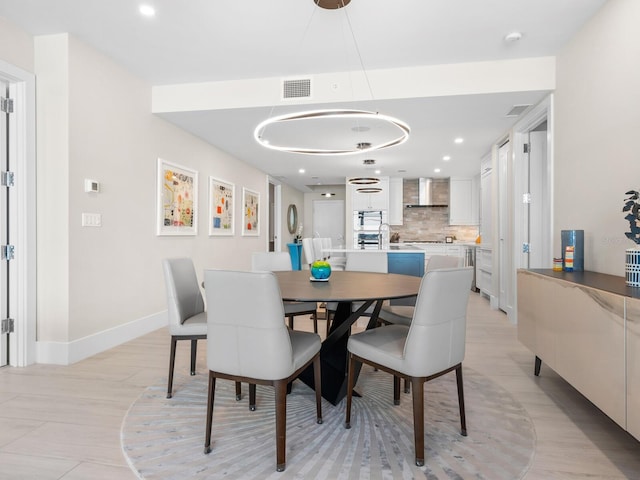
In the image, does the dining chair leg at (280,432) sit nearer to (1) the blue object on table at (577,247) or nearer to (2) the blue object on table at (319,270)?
(2) the blue object on table at (319,270)

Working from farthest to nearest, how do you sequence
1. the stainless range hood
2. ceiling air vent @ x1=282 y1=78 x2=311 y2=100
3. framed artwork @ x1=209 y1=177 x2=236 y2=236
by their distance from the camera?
1. the stainless range hood
2. framed artwork @ x1=209 y1=177 x2=236 y2=236
3. ceiling air vent @ x1=282 y1=78 x2=311 y2=100

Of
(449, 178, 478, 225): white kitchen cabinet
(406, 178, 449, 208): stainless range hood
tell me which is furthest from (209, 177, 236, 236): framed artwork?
(449, 178, 478, 225): white kitchen cabinet

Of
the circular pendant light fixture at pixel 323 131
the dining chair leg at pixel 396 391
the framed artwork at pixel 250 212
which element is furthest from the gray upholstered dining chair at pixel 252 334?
the framed artwork at pixel 250 212

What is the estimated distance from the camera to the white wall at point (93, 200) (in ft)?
9.60

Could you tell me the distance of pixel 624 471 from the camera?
5.25 ft

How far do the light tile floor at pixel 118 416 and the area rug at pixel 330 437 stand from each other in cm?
10

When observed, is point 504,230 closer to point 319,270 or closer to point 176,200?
point 319,270

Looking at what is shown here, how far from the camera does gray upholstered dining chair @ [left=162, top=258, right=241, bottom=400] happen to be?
230 centimetres

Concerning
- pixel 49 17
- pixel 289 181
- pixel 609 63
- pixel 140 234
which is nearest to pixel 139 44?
pixel 49 17

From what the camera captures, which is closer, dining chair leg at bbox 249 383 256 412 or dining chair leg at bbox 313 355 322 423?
dining chair leg at bbox 313 355 322 423

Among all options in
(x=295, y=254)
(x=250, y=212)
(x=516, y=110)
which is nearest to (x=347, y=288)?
(x=516, y=110)

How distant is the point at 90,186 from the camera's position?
3.10 meters

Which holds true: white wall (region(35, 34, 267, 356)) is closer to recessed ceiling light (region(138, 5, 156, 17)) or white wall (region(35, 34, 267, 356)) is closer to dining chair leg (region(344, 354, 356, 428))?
recessed ceiling light (region(138, 5, 156, 17))

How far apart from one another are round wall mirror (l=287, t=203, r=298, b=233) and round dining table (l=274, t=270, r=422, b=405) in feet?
24.8
